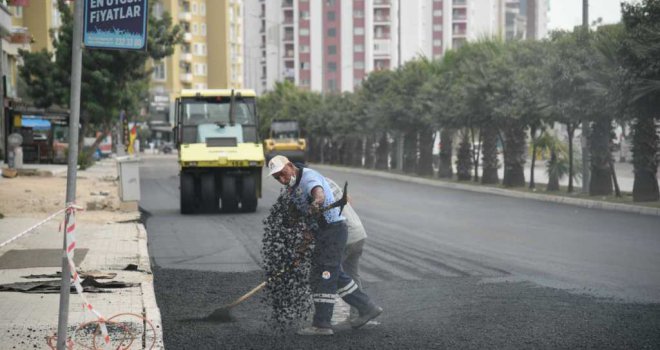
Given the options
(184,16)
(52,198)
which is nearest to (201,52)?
(184,16)

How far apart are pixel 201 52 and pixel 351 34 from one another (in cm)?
2468

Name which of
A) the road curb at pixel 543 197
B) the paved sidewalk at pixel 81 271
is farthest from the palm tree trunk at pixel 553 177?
the paved sidewalk at pixel 81 271

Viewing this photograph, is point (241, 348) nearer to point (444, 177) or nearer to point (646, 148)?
point (646, 148)

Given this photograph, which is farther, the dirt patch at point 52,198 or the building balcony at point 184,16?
the building balcony at point 184,16

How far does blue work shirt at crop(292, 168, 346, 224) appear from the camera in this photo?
885cm

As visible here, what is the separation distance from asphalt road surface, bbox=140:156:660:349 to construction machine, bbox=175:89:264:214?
0.81m

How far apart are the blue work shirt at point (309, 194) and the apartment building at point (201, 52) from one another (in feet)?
405

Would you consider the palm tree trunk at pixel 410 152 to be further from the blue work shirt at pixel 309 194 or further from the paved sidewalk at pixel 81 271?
the blue work shirt at pixel 309 194

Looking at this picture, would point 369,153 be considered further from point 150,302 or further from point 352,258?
point 352,258

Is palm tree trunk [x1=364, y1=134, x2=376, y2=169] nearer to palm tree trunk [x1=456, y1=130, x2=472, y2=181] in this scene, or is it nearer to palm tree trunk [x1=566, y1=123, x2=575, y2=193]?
palm tree trunk [x1=456, y1=130, x2=472, y2=181]

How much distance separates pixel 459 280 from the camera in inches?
486

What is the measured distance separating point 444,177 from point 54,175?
16.8 metres

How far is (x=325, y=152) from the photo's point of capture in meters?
78.8

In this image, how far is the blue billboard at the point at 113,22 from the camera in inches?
286
